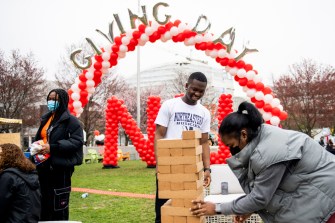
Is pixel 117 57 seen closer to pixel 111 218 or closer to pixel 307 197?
pixel 111 218

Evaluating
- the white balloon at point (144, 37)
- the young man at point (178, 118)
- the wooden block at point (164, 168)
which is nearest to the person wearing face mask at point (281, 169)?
the wooden block at point (164, 168)

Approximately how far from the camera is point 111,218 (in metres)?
6.31

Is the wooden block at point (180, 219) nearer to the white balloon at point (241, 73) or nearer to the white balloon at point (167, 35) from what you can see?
the white balloon at point (241, 73)

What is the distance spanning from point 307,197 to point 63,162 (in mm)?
2527

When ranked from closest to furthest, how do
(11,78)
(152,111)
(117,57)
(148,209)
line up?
(148,209), (117,57), (152,111), (11,78)

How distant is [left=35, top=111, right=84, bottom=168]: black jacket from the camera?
399 cm

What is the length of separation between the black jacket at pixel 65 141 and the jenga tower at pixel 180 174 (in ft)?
4.36

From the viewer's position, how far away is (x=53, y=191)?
3.99m

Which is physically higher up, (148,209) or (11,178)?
(11,178)

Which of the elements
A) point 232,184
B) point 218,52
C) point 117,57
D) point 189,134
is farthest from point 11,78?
point 189,134

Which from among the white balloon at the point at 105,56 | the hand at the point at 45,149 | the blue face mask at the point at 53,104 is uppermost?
the white balloon at the point at 105,56

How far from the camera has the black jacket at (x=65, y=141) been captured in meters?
3.99

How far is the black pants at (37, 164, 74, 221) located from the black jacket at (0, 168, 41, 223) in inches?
28.4

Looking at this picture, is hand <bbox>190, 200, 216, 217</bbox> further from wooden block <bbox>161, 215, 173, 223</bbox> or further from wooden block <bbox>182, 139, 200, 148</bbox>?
wooden block <bbox>182, 139, 200, 148</bbox>
